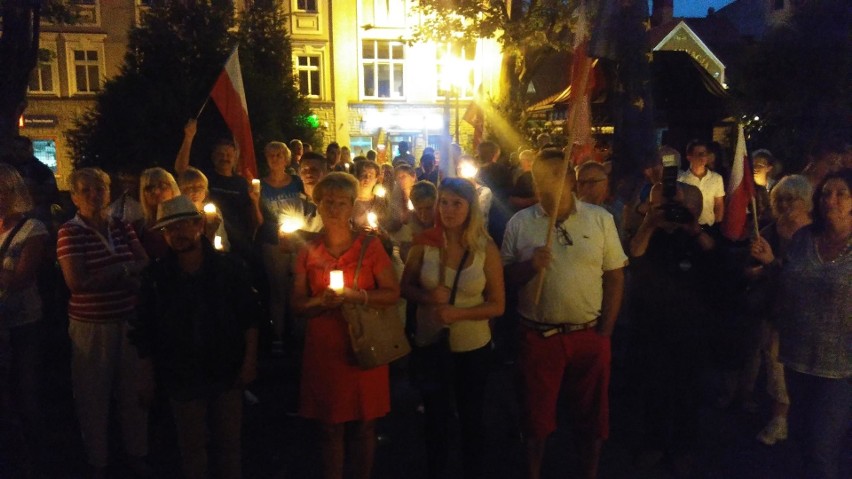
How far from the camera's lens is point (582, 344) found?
397 cm

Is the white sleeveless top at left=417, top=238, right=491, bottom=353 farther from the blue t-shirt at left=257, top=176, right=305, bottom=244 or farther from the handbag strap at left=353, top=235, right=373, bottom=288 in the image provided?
Result: the blue t-shirt at left=257, top=176, right=305, bottom=244

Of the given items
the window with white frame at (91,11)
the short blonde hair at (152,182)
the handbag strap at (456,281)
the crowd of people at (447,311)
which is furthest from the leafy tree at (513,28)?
the handbag strap at (456,281)

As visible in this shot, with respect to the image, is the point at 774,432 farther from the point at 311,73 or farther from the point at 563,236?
the point at 311,73

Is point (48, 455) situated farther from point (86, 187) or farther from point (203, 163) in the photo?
point (203, 163)

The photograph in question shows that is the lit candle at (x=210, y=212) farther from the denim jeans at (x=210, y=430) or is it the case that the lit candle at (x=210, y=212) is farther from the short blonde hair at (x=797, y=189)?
the short blonde hair at (x=797, y=189)

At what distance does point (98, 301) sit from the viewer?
413 centimetres

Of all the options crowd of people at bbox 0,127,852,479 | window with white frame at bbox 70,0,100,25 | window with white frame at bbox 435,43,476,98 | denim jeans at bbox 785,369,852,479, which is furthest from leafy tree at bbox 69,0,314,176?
window with white frame at bbox 70,0,100,25

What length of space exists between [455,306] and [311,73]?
30700mm

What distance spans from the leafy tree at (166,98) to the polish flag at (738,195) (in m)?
7.47

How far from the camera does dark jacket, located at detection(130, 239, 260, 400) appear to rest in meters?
3.56

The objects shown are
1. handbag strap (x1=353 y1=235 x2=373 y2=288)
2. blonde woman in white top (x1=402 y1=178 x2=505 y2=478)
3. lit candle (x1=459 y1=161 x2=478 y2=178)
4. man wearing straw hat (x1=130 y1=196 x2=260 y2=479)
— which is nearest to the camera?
man wearing straw hat (x1=130 y1=196 x2=260 y2=479)

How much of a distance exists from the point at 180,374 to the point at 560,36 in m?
23.6

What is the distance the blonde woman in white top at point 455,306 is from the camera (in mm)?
3934

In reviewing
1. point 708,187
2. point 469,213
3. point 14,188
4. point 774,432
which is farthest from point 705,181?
point 14,188
